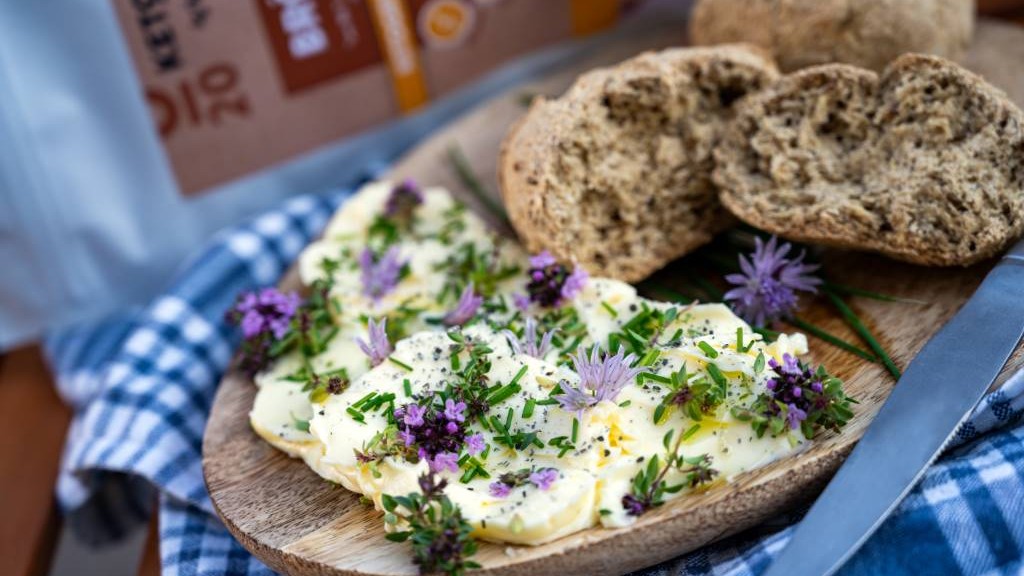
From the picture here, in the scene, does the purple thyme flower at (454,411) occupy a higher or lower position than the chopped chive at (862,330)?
higher

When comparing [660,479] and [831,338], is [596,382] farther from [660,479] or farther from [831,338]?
[831,338]

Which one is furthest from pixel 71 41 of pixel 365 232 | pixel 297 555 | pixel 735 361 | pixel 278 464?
pixel 735 361

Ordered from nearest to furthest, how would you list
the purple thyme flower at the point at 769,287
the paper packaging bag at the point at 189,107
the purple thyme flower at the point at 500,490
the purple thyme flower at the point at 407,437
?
the purple thyme flower at the point at 500,490, the purple thyme flower at the point at 407,437, the purple thyme flower at the point at 769,287, the paper packaging bag at the point at 189,107

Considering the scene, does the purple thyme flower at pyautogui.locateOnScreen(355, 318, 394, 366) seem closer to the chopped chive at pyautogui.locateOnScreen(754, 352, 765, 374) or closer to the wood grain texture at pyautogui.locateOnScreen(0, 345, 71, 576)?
the chopped chive at pyautogui.locateOnScreen(754, 352, 765, 374)

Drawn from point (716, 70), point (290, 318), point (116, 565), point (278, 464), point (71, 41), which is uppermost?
point (71, 41)

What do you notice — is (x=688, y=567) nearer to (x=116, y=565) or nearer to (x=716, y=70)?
(x=716, y=70)

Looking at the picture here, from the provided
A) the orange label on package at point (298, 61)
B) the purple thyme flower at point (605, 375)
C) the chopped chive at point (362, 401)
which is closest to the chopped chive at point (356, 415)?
the chopped chive at point (362, 401)

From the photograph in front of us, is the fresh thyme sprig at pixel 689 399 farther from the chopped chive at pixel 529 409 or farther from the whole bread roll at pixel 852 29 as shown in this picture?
the whole bread roll at pixel 852 29
